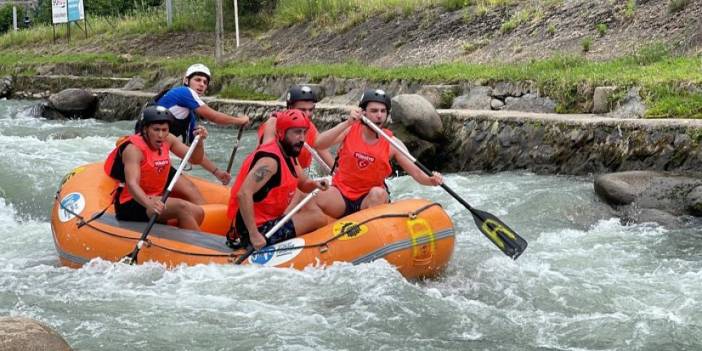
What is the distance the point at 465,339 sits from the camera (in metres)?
5.48

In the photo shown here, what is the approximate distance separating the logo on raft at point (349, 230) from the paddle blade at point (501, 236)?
43.0 inches

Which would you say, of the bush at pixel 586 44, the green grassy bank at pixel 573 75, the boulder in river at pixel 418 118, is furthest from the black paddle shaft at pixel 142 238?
the bush at pixel 586 44

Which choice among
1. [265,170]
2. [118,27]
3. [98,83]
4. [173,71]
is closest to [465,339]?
[265,170]

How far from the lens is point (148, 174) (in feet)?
23.9

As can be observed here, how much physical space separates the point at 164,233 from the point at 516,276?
2639 millimetres

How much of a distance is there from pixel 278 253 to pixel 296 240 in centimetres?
16

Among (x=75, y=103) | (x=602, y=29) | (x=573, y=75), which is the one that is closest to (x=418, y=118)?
(x=573, y=75)

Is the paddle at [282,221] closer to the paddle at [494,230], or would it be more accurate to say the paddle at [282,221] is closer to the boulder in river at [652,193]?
the paddle at [494,230]

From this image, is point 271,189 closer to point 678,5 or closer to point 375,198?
point 375,198

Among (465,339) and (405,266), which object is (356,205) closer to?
(405,266)

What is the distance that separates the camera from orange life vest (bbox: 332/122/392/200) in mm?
7121

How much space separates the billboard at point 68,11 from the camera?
1152 inches

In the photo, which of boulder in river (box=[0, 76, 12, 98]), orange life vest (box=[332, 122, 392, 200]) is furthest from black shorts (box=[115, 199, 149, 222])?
boulder in river (box=[0, 76, 12, 98])

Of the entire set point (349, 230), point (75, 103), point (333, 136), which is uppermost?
point (333, 136)
